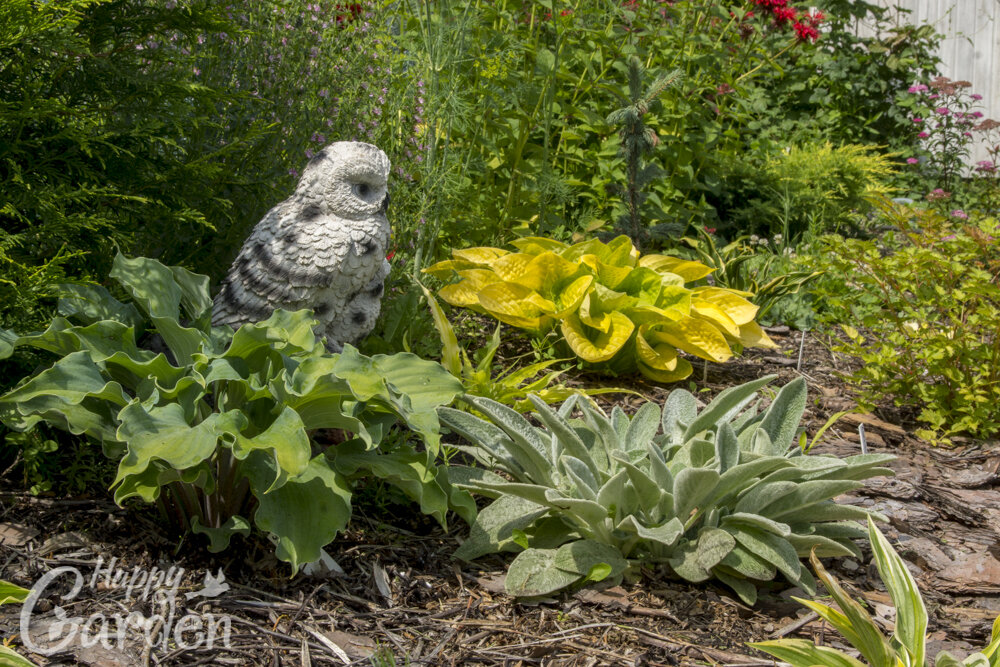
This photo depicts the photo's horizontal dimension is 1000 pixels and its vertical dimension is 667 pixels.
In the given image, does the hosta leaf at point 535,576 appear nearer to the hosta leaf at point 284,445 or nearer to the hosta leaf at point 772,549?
the hosta leaf at point 772,549

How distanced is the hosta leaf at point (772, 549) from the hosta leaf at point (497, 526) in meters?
0.54

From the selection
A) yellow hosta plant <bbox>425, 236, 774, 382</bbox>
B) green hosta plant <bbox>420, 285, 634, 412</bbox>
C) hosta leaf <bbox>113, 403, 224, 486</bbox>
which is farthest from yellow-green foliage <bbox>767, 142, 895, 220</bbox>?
hosta leaf <bbox>113, 403, 224, 486</bbox>

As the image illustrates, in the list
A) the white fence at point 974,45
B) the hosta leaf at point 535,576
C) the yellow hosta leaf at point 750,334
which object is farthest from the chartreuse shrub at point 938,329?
the white fence at point 974,45

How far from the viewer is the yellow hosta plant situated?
347 cm

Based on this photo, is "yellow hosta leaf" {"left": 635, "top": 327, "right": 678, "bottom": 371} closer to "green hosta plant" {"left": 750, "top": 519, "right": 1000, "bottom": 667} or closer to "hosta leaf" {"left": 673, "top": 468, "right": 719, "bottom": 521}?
"hosta leaf" {"left": 673, "top": 468, "right": 719, "bottom": 521}

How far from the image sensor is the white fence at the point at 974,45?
9.23m

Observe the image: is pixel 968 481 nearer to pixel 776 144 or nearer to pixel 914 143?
pixel 776 144

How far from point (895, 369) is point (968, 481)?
22.0 inches

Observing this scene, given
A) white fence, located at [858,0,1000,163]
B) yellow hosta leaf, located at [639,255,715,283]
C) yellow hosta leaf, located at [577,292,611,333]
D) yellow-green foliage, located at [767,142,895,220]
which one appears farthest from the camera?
white fence, located at [858,0,1000,163]

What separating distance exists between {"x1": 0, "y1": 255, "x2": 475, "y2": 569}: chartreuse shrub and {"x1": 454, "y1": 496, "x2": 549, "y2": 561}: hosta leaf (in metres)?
0.09

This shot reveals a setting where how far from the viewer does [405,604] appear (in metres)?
2.17

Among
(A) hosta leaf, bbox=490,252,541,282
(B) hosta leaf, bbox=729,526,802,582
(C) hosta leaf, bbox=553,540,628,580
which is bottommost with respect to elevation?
(C) hosta leaf, bbox=553,540,628,580

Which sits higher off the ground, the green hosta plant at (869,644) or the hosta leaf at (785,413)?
the hosta leaf at (785,413)

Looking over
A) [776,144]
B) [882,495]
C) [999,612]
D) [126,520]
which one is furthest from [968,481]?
[776,144]
